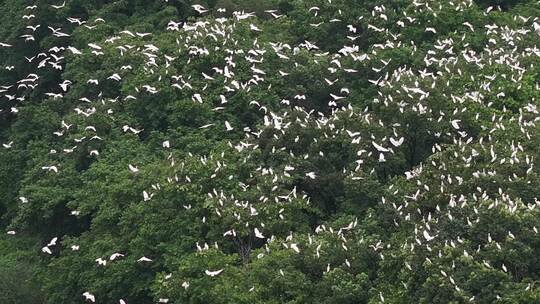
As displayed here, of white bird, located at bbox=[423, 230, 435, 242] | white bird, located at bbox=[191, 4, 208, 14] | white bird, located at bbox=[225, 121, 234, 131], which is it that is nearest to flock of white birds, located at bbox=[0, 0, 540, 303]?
white bird, located at bbox=[423, 230, 435, 242]

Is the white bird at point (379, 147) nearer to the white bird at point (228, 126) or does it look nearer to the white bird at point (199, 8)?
the white bird at point (228, 126)

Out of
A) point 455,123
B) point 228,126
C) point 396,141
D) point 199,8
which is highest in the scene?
point 455,123

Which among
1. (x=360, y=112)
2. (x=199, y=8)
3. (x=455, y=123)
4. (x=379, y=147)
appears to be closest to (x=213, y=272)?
(x=379, y=147)

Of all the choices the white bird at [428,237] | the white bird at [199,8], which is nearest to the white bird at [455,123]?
the white bird at [428,237]

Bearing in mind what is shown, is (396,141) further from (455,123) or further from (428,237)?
(428,237)

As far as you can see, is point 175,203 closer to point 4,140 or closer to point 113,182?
point 113,182

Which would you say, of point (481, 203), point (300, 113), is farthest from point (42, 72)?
point (481, 203)

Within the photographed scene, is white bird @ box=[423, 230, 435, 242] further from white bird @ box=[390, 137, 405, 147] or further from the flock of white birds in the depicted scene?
white bird @ box=[390, 137, 405, 147]

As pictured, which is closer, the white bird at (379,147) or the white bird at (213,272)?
the white bird at (213,272)
